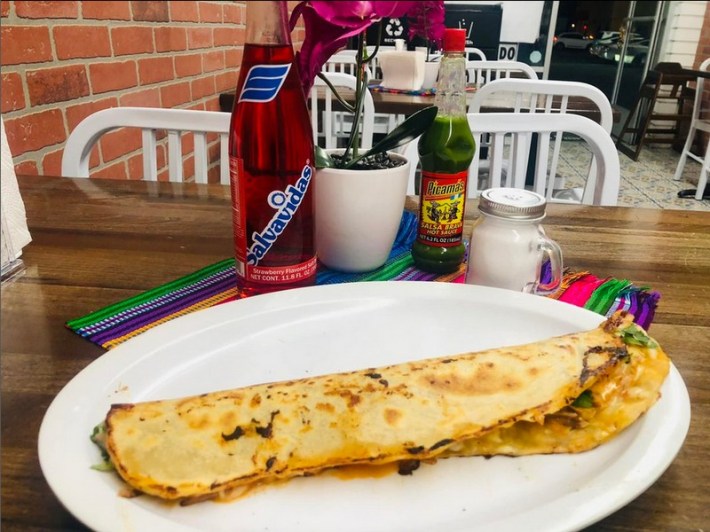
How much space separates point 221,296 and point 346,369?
0.77 ft

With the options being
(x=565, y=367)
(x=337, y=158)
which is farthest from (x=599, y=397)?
(x=337, y=158)

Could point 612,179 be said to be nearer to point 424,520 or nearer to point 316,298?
point 316,298

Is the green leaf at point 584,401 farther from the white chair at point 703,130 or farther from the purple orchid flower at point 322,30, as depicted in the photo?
the white chair at point 703,130

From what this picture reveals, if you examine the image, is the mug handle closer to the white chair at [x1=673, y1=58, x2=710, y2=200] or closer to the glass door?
the white chair at [x1=673, y1=58, x2=710, y2=200]

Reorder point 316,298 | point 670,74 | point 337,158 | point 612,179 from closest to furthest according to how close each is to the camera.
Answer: point 316,298, point 337,158, point 612,179, point 670,74

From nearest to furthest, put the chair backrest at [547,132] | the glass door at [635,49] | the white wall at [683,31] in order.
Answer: the chair backrest at [547,132] → the white wall at [683,31] → the glass door at [635,49]

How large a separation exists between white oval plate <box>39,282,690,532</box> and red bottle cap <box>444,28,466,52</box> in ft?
0.95

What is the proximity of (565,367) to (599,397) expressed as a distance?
4cm

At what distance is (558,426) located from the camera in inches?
17.9

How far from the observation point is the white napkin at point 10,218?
74 centimetres

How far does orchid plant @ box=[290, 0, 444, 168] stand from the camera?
0.49 m

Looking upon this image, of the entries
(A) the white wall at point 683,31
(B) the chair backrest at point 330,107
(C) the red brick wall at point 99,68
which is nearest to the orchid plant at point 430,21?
(B) the chair backrest at point 330,107

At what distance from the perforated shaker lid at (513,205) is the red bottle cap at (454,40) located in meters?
0.18

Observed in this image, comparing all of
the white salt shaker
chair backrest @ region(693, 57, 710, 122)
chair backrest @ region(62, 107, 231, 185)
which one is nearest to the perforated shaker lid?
the white salt shaker
